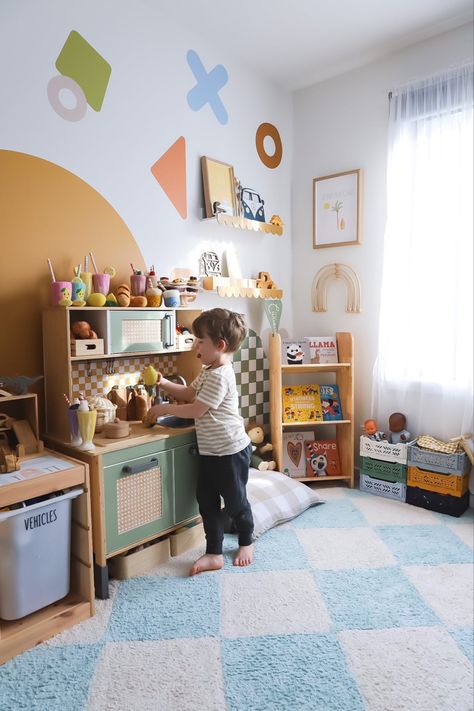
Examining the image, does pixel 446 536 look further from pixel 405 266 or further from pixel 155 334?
pixel 155 334

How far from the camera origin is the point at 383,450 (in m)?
2.99

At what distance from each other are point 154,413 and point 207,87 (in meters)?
1.96

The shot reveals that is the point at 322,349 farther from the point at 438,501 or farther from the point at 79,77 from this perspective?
the point at 79,77

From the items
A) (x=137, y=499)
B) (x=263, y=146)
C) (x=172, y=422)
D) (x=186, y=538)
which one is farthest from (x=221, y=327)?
(x=263, y=146)

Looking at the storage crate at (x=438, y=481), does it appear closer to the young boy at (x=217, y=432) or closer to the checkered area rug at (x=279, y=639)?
the checkered area rug at (x=279, y=639)

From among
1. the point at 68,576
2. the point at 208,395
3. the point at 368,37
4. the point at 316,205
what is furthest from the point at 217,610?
the point at 368,37

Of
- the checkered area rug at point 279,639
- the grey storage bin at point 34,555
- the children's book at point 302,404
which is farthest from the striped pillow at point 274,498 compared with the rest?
the grey storage bin at point 34,555

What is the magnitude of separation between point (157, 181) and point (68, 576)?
193cm

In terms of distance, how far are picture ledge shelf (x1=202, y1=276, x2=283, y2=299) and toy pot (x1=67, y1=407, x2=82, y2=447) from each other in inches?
45.8

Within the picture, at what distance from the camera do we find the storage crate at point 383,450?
9.59 ft

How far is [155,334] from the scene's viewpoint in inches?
91.7

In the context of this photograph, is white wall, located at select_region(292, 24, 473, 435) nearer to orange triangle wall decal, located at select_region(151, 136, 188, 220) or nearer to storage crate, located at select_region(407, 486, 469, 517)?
storage crate, located at select_region(407, 486, 469, 517)

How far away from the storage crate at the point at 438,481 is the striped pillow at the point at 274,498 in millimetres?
555

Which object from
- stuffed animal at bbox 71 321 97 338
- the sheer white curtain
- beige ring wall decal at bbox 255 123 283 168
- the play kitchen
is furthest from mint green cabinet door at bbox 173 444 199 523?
beige ring wall decal at bbox 255 123 283 168
